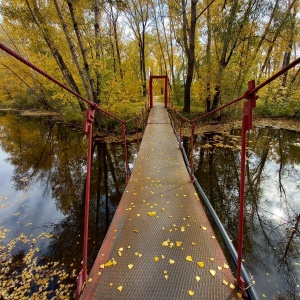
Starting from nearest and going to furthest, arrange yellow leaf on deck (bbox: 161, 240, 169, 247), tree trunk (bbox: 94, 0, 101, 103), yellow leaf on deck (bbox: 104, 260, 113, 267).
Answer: yellow leaf on deck (bbox: 104, 260, 113, 267)
yellow leaf on deck (bbox: 161, 240, 169, 247)
tree trunk (bbox: 94, 0, 101, 103)

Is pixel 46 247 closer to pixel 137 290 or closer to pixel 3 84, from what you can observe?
pixel 137 290

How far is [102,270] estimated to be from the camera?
1.57 meters

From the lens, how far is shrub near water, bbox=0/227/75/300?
2408 mm

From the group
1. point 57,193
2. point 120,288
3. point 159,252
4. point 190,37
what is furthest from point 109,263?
point 190,37

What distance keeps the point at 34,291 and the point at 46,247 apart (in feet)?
2.67

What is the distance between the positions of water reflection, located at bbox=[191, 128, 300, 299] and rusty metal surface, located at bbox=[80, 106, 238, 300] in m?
1.34

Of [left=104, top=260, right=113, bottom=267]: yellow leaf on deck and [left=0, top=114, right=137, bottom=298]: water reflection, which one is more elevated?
[left=104, top=260, right=113, bottom=267]: yellow leaf on deck

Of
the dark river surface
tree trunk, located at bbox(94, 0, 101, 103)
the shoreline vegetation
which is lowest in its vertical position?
the dark river surface

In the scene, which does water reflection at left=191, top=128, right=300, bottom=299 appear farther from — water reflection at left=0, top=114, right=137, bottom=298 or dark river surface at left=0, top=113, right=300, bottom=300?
water reflection at left=0, top=114, right=137, bottom=298

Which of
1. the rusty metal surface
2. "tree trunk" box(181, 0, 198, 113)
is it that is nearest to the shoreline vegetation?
"tree trunk" box(181, 0, 198, 113)

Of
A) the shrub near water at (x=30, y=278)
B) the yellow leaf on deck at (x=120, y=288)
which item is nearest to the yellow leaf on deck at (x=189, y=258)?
the yellow leaf on deck at (x=120, y=288)

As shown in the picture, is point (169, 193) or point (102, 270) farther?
→ point (169, 193)

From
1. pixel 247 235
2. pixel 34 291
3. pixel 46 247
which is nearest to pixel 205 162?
pixel 247 235

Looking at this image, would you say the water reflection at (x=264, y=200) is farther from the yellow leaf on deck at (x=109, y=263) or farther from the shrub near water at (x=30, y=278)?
→ the shrub near water at (x=30, y=278)
